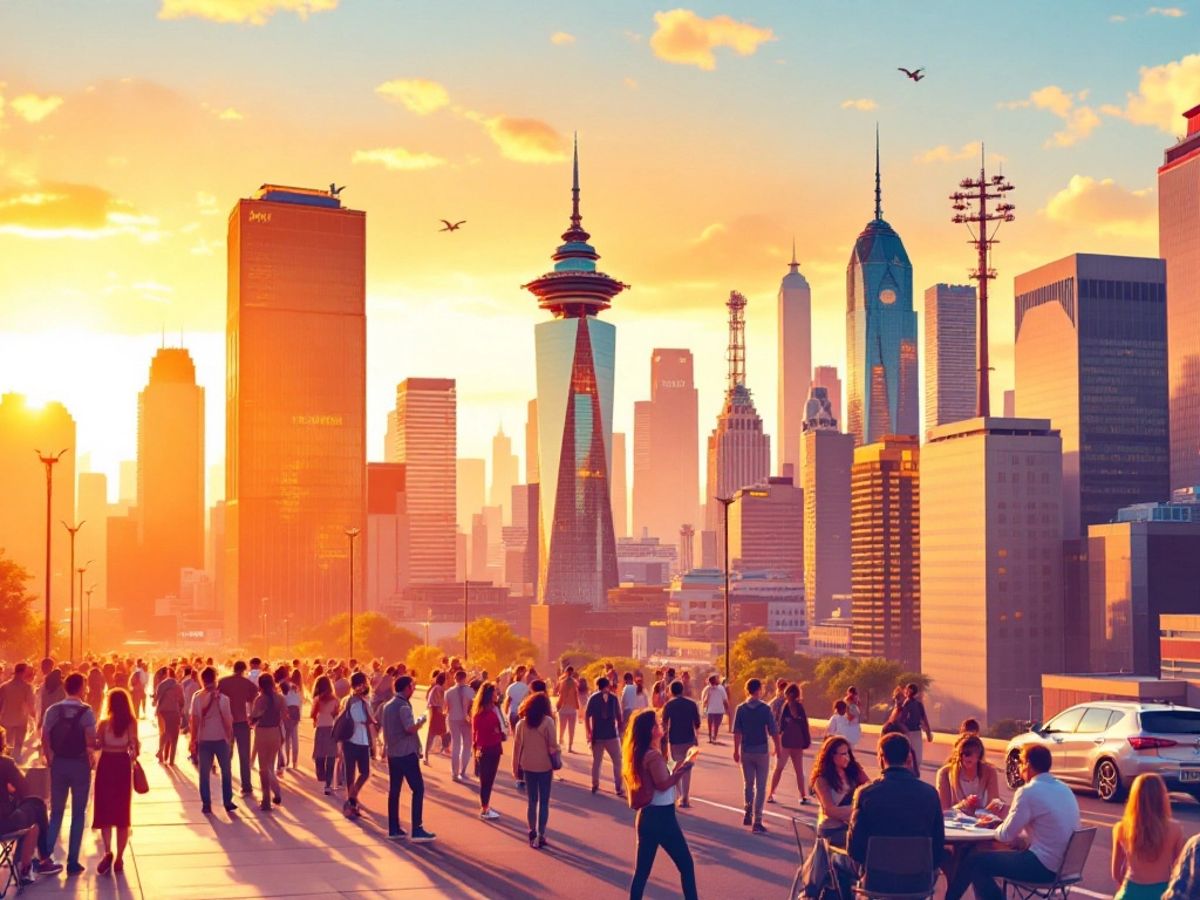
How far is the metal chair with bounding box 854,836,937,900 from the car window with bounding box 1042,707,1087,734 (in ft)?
46.2

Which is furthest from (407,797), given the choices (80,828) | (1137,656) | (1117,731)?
(1137,656)

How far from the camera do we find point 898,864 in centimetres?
1161

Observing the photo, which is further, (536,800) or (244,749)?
(244,749)

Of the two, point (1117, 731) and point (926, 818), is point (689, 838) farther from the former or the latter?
point (926, 818)

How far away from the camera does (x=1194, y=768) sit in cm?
2306

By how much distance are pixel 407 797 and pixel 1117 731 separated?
11.4m

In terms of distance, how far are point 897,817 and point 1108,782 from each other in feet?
44.6

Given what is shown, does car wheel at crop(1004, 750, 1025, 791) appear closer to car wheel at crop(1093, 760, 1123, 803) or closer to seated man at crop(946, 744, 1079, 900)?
car wheel at crop(1093, 760, 1123, 803)

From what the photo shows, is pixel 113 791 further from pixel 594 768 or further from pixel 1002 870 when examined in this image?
pixel 1002 870

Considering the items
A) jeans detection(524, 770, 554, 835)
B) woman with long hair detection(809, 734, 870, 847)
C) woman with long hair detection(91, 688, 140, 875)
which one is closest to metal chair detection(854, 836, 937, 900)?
woman with long hair detection(809, 734, 870, 847)

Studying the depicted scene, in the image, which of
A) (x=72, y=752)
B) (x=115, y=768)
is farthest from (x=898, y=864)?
(x=72, y=752)

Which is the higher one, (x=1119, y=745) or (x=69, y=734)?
(x=69, y=734)

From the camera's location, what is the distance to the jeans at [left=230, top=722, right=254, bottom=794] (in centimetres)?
2398

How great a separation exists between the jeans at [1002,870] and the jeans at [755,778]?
840 centimetres
